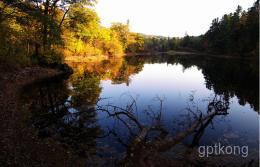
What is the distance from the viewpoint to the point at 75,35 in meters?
52.9

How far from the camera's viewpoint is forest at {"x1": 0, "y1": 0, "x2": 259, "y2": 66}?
76.9 ft

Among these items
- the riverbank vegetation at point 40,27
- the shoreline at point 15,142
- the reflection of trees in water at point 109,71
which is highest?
the riverbank vegetation at point 40,27

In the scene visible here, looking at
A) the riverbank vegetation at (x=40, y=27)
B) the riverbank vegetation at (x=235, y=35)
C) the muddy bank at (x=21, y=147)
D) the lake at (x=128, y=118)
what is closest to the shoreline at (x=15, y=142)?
the muddy bank at (x=21, y=147)

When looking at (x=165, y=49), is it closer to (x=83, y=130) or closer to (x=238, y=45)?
(x=238, y=45)

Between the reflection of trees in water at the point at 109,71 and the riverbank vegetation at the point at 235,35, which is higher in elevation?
the riverbank vegetation at the point at 235,35

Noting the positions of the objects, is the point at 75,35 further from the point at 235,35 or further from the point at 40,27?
the point at 235,35

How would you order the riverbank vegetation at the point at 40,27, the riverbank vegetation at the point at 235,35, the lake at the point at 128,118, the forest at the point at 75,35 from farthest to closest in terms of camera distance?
the riverbank vegetation at the point at 235,35, the forest at the point at 75,35, the riverbank vegetation at the point at 40,27, the lake at the point at 128,118

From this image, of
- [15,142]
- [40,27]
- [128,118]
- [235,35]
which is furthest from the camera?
[235,35]

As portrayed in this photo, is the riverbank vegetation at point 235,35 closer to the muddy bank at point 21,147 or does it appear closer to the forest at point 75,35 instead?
the forest at point 75,35

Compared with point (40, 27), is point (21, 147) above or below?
below

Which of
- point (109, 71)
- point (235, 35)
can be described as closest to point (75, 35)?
point (109, 71)

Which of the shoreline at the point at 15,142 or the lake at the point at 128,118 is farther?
the lake at the point at 128,118

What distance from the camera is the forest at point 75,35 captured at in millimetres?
23453

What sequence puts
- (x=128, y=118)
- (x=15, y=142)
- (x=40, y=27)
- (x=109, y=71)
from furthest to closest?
1. (x=40, y=27)
2. (x=109, y=71)
3. (x=128, y=118)
4. (x=15, y=142)
